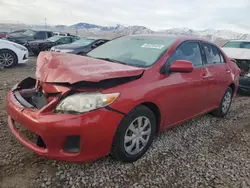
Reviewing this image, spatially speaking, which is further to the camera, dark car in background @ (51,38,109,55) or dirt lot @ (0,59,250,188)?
dark car in background @ (51,38,109,55)

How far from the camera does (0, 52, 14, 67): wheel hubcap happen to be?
8.15m

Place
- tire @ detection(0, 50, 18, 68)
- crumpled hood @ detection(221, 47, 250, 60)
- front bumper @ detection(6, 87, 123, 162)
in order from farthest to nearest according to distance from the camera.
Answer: tire @ detection(0, 50, 18, 68), crumpled hood @ detection(221, 47, 250, 60), front bumper @ detection(6, 87, 123, 162)

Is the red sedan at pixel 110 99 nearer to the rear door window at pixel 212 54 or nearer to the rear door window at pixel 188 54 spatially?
the rear door window at pixel 188 54

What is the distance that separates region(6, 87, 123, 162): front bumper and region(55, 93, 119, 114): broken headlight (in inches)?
2.2

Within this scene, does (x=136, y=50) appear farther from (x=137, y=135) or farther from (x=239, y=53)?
(x=239, y=53)

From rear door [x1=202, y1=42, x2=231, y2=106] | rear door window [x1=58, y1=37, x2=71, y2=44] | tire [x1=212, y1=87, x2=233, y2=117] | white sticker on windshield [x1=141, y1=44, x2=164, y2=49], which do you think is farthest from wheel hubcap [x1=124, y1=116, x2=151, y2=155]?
rear door window [x1=58, y1=37, x2=71, y2=44]

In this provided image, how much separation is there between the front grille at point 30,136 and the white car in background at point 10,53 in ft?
20.6

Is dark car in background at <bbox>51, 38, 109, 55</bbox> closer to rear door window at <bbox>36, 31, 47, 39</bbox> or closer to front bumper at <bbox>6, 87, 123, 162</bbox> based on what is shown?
rear door window at <bbox>36, 31, 47, 39</bbox>

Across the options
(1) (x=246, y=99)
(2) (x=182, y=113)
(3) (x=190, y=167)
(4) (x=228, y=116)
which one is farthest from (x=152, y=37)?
(1) (x=246, y=99)

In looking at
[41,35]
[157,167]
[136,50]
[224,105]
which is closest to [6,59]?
[136,50]

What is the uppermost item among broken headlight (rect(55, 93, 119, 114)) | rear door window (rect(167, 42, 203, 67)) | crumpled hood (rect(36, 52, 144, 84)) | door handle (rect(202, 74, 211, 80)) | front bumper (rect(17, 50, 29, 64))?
rear door window (rect(167, 42, 203, 67))

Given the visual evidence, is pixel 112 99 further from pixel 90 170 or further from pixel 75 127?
pixel 90 170

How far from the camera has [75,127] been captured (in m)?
2.18

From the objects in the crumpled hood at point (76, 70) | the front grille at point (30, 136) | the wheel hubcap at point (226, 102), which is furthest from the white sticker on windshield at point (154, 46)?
the wheel hubcap at point (226, 102)
